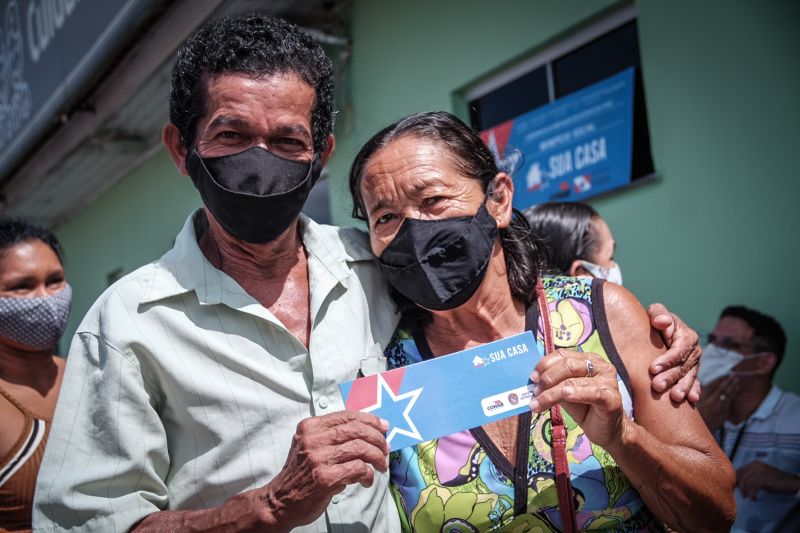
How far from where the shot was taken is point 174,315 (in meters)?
1.90

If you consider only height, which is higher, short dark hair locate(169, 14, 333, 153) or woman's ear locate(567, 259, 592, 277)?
short dark hair locate(169, 14, 333, 153)

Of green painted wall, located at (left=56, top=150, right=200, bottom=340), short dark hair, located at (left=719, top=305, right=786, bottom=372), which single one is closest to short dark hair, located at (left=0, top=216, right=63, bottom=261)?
short dark hair, located at (left=719, top=305, right=786, bottom=372)

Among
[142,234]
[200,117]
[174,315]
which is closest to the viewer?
[174,315]

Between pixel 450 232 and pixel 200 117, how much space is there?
752mm

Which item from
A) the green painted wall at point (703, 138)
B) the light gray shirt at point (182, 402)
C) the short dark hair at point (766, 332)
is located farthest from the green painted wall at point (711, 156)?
the light gray shirt at point (182, 402)

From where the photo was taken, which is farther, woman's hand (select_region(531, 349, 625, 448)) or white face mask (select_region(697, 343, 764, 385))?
white face mask (select_region(697, 343, 764, 385))

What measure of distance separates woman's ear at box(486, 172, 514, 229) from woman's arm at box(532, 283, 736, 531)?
0.42 metres

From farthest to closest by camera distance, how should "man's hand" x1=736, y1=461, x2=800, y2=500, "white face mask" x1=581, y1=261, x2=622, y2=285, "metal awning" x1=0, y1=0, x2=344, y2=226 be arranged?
"metal awning" x1=0, y1=0, x2=344, y2=226
"man's hand" x1=736, y1=461, x2=800, y2=500
"white face mask" x1=581, y1=261, x2=622, y2=285

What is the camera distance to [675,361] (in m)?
2.01

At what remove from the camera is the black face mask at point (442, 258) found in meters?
2.11

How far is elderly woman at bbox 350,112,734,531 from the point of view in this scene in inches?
72.7

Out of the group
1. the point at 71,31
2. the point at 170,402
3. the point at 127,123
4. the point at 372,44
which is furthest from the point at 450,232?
the point at 127,123

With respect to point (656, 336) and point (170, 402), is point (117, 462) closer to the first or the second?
point (170, 402)

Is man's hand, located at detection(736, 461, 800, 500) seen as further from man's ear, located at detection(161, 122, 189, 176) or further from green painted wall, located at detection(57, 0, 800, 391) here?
man's ear, located at detection(161, 122, 189, 176)
